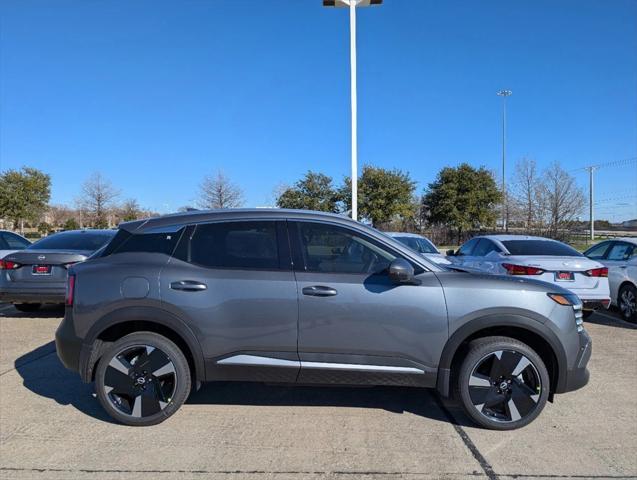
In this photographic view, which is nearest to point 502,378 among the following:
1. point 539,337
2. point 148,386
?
point 539,337

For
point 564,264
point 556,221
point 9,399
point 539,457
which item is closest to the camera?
point 539,457

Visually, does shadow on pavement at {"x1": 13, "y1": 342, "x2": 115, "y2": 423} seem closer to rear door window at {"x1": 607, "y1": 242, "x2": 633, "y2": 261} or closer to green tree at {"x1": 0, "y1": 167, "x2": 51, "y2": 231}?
rear door window at {"x1": 607, "y1": 242, "x2": 633, "y2": 261}

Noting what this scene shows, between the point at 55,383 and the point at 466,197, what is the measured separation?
1223 inches

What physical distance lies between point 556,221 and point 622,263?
2147 cm

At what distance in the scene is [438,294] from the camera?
3.74 meters

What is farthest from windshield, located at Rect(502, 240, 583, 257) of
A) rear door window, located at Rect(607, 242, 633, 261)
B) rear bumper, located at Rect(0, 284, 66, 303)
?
rear bumper, located at Rect(0, 284, 66, 303)

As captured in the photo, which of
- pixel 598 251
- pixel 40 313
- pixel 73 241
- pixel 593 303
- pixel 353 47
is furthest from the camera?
pixel 353 47

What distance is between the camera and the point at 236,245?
3971 mm

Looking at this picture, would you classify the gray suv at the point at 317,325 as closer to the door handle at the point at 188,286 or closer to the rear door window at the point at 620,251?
the door handle at the point at 188,286

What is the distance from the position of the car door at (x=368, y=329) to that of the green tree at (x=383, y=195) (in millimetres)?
28516

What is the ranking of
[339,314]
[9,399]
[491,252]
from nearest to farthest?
[339,314] < [9,399] < [491,252]

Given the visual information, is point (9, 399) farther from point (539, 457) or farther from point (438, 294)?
point (539, 457)

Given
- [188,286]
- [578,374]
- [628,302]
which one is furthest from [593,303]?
[188,286]

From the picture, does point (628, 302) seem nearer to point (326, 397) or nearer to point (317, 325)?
point (326, 397)
